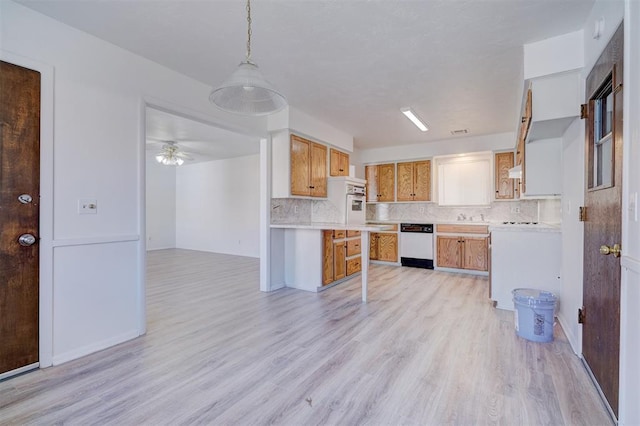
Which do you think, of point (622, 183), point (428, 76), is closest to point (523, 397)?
point (622, 183)

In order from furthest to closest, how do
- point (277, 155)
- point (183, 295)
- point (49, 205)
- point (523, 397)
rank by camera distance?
point (277, 155), point (183, 295), point (49, 205), point (523, 397)

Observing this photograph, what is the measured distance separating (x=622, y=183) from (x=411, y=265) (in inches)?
194

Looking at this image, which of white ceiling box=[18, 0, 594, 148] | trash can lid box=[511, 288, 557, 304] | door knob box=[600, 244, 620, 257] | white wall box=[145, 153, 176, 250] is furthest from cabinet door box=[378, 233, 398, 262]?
white wall box=[145, 153, 176, 250]

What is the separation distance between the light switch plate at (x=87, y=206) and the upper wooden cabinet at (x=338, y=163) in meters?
3.54

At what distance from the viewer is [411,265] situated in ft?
20.7

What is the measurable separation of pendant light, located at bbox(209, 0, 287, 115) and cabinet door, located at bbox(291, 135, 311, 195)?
2.28 m

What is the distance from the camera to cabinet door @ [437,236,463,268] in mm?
5793

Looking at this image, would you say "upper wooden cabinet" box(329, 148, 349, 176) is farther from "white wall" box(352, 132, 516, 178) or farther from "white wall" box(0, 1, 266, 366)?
"white wall" box(0, 1, 266, 366)

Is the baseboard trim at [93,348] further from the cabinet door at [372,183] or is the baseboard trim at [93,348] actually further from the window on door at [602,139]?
the cabinet door at [372,183]

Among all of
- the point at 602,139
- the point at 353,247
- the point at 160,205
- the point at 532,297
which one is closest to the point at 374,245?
the point at 353,247

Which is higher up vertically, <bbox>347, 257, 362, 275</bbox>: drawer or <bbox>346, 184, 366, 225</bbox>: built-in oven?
<bbox>346, 184, 366, 225</bbox>: built-in oven

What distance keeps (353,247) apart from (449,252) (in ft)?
6.62

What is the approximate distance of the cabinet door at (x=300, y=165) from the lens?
14.8ft

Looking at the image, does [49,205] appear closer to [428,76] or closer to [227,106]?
[227,106]
